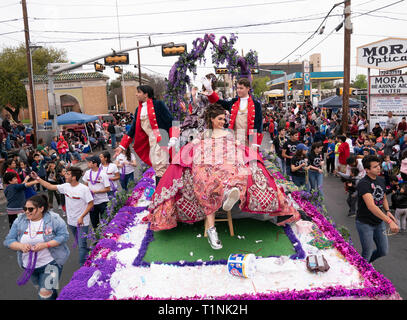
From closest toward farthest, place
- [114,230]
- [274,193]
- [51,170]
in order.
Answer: [274,193] → [114,230] → [51,170]

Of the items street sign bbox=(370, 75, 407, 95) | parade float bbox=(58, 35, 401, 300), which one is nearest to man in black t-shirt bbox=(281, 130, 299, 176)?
parade float bbox=(58, 35, 401, 300)

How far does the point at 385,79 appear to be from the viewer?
629 inches

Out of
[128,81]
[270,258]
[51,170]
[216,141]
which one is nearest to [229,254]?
[270,258]

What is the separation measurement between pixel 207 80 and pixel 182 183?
83.1 inches

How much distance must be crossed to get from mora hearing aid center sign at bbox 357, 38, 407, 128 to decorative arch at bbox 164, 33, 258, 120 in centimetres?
1098

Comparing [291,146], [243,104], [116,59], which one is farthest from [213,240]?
[116,59]

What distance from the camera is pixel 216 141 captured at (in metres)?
5.23

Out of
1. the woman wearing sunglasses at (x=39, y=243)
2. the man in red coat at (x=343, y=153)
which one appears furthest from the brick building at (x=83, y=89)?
the woman wearing sunglasses at (x=39, y=243)

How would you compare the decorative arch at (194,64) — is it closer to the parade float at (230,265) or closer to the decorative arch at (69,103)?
the parade float at (230,265)

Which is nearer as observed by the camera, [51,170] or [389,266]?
[389,266]

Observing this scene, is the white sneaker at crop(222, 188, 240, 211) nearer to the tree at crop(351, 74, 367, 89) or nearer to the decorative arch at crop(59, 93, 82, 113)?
the decorative arch at crop(59, 93, 82, 113)

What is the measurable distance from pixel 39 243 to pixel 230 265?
2.36 metres

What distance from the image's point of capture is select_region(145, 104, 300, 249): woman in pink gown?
4.86 metres
